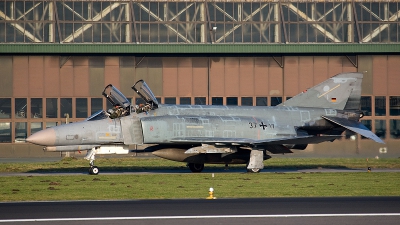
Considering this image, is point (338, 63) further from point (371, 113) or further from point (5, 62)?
point (5, 62)

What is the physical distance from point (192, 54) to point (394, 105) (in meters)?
13.8

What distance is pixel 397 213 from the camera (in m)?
15.0

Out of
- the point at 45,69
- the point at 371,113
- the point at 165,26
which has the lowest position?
the point at 371,113

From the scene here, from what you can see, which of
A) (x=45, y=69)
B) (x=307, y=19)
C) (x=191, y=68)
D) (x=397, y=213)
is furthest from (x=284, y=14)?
(x=397, y=213)

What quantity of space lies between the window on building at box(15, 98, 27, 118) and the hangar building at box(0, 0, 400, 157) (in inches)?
2.5

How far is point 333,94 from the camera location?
31.0m

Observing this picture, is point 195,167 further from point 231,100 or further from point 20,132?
point 20,132

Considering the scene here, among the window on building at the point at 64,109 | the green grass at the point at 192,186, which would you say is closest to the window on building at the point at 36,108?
the window on building at the point at 64,109

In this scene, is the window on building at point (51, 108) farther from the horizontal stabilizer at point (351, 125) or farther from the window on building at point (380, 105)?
the window on building at point (380, 105)

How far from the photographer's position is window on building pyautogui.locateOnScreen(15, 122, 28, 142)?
41125 mm

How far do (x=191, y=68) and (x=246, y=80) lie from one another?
3.69m

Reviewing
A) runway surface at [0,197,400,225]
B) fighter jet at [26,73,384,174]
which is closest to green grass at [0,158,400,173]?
fighter jet at [26,73,384,174]

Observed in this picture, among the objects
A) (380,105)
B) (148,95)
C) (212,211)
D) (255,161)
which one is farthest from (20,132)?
(212,211)

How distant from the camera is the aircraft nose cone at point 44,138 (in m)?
25.6
